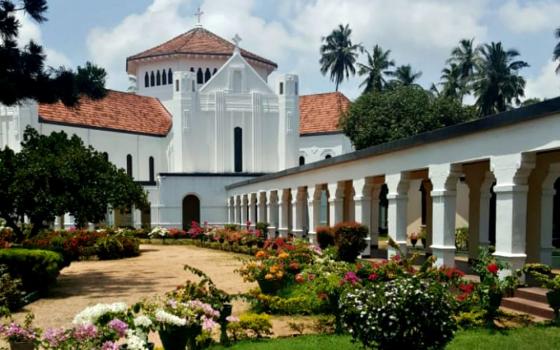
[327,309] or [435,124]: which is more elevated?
[435,124]

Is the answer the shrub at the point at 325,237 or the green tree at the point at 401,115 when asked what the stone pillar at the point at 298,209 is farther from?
the green tree at the point at 401,115

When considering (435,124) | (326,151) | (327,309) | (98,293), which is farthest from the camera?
(326,151)

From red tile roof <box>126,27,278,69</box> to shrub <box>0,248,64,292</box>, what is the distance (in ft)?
128

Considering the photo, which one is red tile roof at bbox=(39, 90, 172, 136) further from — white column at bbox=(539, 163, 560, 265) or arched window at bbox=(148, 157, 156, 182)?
white column at bbox=(539, 163, 560, 265)

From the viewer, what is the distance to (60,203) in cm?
1756

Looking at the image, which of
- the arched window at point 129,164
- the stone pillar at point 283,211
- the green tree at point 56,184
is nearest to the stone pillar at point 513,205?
the green tree at point 56,184

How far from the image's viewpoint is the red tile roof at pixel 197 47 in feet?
171

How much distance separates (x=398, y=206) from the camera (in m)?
16.7

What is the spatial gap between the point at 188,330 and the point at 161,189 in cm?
3652

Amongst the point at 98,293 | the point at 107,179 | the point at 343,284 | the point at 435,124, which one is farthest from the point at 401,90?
the point at 343,284

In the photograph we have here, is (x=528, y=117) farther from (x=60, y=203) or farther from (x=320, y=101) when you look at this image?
(x=320, y=101)

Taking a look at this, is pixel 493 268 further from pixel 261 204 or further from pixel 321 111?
pixel 321 111

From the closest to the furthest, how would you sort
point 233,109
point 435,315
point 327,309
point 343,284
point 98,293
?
1. point 435,315
2. point 343,284
3. point 327,309
4. point 98,293
5. point 233,109

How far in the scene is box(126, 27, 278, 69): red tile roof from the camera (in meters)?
52.2
